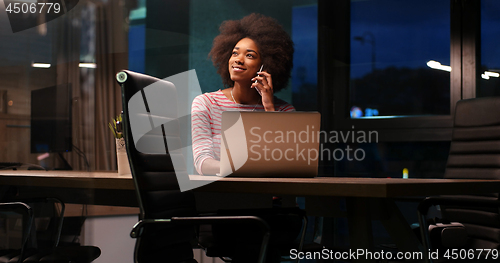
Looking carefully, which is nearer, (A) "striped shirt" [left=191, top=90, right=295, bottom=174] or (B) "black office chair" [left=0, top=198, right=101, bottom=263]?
(B) "black office chair" [left=0, top=198, right=101, bottom=263]

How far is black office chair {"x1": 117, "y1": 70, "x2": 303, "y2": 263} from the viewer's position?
124 centimetres

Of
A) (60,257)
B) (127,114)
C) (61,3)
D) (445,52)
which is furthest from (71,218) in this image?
(445,52)

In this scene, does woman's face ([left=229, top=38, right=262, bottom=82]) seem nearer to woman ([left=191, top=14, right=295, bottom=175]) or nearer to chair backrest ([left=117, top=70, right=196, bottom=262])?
woman ([left=191, top=14, right=295, bottom=175])

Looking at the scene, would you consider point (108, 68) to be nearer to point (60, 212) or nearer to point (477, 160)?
point (60, 212)

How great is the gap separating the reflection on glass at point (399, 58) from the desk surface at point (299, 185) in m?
2.32

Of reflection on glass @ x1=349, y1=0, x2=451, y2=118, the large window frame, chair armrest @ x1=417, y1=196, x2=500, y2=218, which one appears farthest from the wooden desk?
reflection on glass @ x1=349, y1=0, x2=451, y2=118

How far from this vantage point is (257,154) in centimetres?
139

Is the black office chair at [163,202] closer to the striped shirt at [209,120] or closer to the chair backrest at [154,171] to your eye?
the chair backrest at [154,171]

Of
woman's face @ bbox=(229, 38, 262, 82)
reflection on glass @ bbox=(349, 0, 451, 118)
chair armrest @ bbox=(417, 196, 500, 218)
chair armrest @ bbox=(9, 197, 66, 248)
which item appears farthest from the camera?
reflection on glass @ bbox=(349, 0, 451, 118)

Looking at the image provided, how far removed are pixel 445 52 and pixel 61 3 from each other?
9.79 ft

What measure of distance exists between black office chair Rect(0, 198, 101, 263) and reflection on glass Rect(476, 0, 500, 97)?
2.98m

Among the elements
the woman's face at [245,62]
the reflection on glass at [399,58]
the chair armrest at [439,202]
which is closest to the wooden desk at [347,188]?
the chair armrest at [439,202]

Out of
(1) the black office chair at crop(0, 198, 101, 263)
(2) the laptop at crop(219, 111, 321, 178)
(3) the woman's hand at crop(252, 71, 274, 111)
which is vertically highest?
(3) the woman's hand at crop(252, 71, 274, 111)

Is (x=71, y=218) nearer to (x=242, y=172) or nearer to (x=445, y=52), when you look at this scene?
(x=242, y=172)
